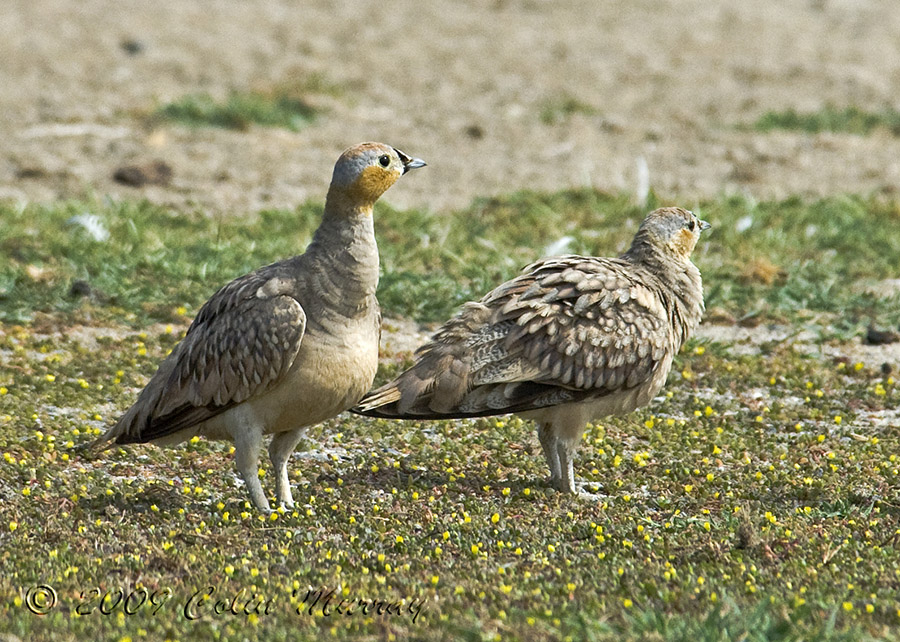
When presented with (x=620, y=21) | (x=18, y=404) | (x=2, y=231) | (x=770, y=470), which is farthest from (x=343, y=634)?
(x=620, y=21)

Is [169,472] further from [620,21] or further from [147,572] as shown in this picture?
[620,21]

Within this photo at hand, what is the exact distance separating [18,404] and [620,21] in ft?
48.0

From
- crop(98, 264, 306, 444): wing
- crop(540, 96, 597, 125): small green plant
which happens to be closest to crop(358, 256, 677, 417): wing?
crop(98, 264, 306, 444): wing

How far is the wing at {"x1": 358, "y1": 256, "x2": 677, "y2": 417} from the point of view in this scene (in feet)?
24.0

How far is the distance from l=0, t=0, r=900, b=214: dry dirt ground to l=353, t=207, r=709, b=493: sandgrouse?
6.22 meters

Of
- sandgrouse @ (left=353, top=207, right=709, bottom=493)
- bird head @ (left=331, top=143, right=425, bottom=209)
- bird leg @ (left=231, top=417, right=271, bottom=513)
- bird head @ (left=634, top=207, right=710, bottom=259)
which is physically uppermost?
bird head @ (left=331, top=143, right=425, bottom=209)

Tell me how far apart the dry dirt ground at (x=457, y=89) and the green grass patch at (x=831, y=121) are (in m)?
0.29

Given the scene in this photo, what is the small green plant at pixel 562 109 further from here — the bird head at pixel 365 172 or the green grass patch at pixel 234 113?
the bird head at pixel 365 172

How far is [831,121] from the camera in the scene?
16.7 metres

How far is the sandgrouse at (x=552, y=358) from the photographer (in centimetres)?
733

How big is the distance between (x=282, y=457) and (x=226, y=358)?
0.69 meters

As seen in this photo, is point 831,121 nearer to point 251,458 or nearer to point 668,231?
point 668,231

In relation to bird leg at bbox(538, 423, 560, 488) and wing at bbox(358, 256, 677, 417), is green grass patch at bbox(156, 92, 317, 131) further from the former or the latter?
bird leg at bbox(538, 423, 560, 488)

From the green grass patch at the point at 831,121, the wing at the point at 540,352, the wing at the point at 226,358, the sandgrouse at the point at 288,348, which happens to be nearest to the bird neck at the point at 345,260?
the sandgrouse at the point at 288,348
